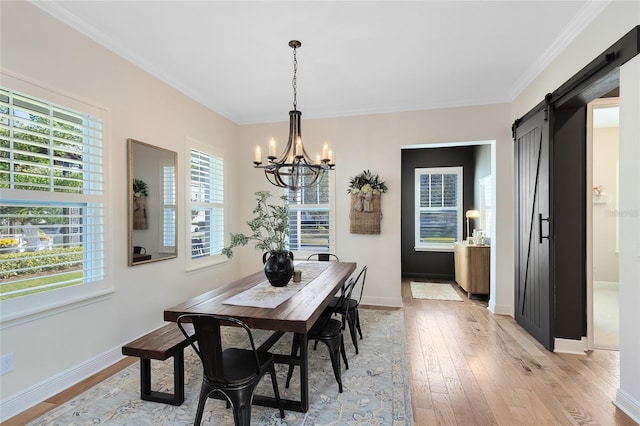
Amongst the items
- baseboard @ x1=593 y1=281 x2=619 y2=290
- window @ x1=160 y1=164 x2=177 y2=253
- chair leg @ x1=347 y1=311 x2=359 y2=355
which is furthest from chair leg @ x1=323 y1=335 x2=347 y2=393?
baseboard @ x1=593 y1=281 x2=619 y2=290

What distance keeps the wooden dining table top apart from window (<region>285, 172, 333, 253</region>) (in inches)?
77.2

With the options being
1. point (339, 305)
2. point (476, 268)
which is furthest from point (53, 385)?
point (476, 268)

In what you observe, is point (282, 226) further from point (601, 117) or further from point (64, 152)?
point (601, 117)

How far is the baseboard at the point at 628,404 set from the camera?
193 centimetres

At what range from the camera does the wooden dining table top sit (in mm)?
1785

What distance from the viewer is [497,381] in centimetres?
241

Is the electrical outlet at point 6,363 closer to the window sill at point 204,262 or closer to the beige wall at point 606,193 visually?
the window sill at point 204,262

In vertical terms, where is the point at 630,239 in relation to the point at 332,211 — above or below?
below

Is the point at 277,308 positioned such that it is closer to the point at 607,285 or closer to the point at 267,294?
the point at 267,294

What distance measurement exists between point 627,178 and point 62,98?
410 centimetres

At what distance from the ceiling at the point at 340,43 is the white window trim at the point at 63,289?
0.60 meters

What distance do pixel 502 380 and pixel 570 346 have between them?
1053 mm

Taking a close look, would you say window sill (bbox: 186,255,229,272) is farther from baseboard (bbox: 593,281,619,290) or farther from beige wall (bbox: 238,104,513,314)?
baseboard (bbox: 593,281,619,290)

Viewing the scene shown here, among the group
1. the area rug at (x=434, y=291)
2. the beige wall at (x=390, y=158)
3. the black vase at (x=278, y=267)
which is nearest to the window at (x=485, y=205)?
the area rug at (x=434, y=291)
